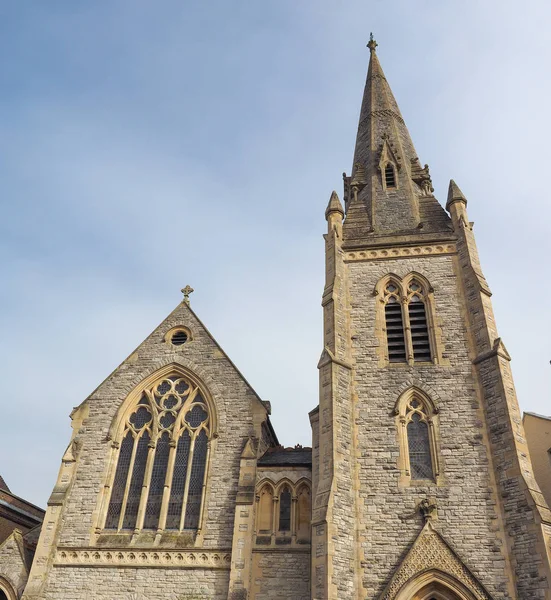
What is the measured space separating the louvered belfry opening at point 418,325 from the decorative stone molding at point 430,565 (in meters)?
5.40

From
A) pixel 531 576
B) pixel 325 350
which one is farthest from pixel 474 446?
pixel 325 350

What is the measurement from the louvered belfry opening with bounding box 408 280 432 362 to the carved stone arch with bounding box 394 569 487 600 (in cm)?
621

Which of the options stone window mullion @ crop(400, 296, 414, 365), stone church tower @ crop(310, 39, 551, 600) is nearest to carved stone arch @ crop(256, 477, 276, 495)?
stone church tower @ crop(310, 39, 551, 600)

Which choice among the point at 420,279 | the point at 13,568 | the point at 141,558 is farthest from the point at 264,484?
the point at 420,279

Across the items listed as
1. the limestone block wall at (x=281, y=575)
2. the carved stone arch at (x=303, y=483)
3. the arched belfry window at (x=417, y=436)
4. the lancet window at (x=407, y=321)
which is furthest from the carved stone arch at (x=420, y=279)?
the limestone block wall at (x=281, y=575)

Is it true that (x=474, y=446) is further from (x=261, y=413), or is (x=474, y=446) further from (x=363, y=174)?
(x=363, y=174)

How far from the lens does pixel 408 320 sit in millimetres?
18578

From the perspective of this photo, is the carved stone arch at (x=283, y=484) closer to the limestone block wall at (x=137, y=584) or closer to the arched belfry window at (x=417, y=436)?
the limestone block wall at (x=137, y=584)

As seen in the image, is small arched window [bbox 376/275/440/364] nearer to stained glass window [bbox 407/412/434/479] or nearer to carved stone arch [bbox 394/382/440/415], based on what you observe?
carved stone arch [bbox 394/382/440/415]

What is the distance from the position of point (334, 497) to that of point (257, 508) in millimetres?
2712

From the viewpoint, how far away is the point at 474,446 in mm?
15352

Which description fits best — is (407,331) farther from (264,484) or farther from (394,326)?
(264,484)

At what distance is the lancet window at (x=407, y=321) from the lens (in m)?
17.9

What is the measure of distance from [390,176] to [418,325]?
919 centimetres
